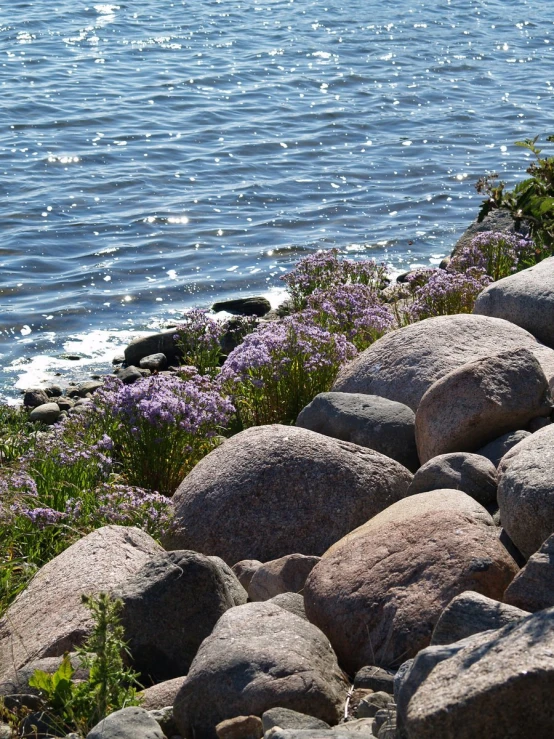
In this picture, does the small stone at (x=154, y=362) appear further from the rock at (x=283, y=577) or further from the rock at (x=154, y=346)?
the rock at (x=283, y=577)

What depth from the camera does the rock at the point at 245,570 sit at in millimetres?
5500

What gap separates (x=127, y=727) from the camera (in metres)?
3.58

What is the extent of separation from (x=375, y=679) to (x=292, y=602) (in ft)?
2.62

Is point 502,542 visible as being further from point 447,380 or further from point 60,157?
point 60,157

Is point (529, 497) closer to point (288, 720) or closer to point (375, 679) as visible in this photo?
point (375, 679)

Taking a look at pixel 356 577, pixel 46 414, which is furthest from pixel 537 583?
pixel 46 414

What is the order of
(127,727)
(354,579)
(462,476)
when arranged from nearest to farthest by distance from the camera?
(127,727) < (354,579) < (462,476)

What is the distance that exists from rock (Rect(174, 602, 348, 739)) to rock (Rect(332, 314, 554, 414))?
3.25 m

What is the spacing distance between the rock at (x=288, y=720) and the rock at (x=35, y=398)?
A: 24.0ft

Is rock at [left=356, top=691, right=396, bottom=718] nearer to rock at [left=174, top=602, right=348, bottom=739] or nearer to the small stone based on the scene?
rock at [left=174, top=602, right=348, bottom=739]

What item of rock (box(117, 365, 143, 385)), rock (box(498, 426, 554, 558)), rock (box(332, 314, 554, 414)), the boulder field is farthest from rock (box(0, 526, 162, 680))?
rock (box(117, 365, 143, 385))

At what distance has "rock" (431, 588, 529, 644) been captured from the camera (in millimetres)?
3717

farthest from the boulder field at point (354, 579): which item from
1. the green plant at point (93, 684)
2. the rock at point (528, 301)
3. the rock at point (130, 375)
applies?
the rock at point (130, 375)

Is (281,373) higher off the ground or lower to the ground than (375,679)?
lower
